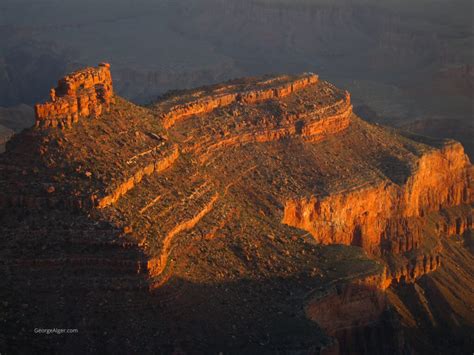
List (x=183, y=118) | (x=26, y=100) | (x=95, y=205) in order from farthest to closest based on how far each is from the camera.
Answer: (x=26, y=100) → (x=183, y=118) → (x=95, y=205)

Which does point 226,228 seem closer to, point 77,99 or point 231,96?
point 77,99

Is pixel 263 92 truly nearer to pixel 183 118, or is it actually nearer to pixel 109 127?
pixel 183 118

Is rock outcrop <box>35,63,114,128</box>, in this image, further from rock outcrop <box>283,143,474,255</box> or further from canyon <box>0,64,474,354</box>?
rock outcrop <box>283,143,474,255</box>

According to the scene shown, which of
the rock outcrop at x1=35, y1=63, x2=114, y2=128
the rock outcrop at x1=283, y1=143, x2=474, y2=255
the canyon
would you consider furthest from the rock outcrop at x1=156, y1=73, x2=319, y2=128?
the rock outcrop at x1=283, y1=143, x2=474, y2=255

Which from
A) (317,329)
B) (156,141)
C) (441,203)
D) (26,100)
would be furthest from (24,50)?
(317,329)

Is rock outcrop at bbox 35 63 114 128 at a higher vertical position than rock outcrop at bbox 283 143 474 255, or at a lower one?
higher

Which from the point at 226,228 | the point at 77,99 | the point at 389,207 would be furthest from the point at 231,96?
the point at 77,99
